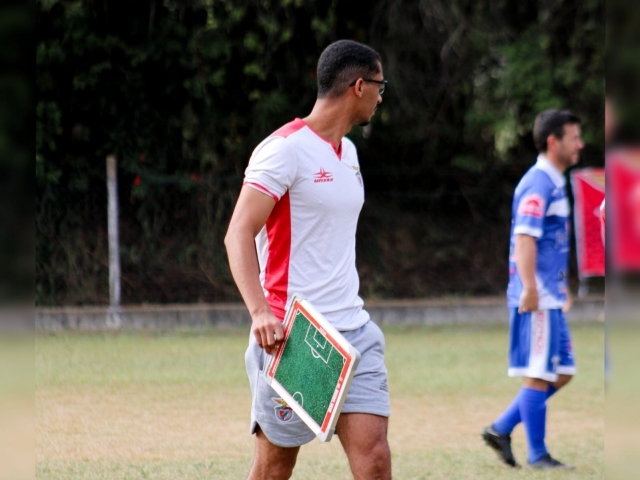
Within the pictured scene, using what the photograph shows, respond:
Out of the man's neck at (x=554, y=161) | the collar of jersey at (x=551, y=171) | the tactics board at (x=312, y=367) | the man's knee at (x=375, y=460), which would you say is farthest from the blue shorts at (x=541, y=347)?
the tactics board at (x=312, y=367)

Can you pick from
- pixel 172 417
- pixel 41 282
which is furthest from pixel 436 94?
pixel 172 417

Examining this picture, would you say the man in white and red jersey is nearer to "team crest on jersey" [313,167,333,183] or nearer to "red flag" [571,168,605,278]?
"team crest on jersey" [313,167,333,183]

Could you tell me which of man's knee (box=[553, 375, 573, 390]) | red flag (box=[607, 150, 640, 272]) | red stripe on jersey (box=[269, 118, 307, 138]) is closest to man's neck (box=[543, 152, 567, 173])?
man's knee (box=[553, 375, 573, 390])

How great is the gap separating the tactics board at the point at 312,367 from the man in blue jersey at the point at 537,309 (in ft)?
9.03

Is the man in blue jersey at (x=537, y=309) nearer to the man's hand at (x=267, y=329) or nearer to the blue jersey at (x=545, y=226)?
the blue jersey at (x=545, y=226)

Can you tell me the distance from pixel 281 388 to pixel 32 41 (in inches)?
86.3

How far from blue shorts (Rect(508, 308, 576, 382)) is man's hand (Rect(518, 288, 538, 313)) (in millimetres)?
108

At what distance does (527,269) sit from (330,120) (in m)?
2.55

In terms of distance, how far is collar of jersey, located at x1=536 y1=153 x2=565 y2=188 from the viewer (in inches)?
254

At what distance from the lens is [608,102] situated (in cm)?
174

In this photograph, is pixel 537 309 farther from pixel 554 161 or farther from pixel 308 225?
pixel 308 225

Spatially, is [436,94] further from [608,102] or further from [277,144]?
[608,102]

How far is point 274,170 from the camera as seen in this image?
3.91m

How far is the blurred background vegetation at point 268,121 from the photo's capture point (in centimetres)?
1550
